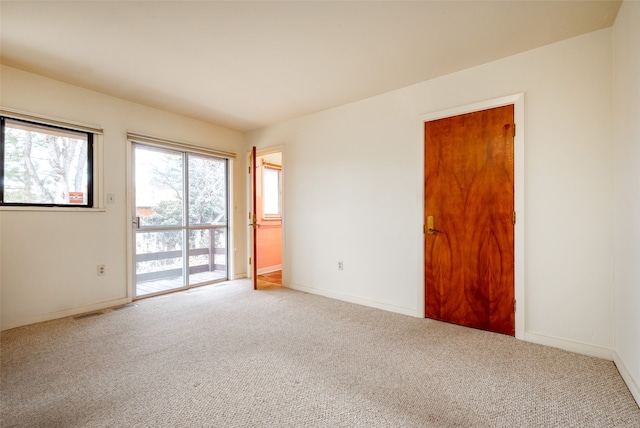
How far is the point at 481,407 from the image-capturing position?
1.59 meters

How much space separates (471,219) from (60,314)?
14.1 feet

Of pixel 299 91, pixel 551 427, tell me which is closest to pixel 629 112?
pixel 551 427

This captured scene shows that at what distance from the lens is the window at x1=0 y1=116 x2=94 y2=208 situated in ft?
9.04

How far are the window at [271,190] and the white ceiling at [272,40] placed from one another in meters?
2.49

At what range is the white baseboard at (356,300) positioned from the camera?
3.10 metres

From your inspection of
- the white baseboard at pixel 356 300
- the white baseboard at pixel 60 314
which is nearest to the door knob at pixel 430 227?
the white baseboard at pixel 356 300

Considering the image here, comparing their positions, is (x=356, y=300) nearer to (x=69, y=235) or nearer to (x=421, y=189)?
(x=421, y=189)

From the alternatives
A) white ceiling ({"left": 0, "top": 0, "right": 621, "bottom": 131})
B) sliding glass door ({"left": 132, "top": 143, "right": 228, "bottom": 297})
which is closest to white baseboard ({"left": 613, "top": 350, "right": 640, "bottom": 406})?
white ceiling ({"left": 0, "top": 0, "right": 621, "bottom": 131})

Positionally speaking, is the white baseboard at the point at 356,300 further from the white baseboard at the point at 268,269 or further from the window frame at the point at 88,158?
the window frame at the point at 88,158

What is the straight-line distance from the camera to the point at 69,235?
308 centimetres

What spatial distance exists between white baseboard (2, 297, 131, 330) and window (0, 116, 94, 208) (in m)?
1.12

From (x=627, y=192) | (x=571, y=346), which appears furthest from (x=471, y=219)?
(x=571, y=346)

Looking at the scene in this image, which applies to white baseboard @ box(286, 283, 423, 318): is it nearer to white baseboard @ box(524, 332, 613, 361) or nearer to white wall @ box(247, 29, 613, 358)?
white wall @ box(247, 29, 613, 358)

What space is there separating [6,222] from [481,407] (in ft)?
13.5
